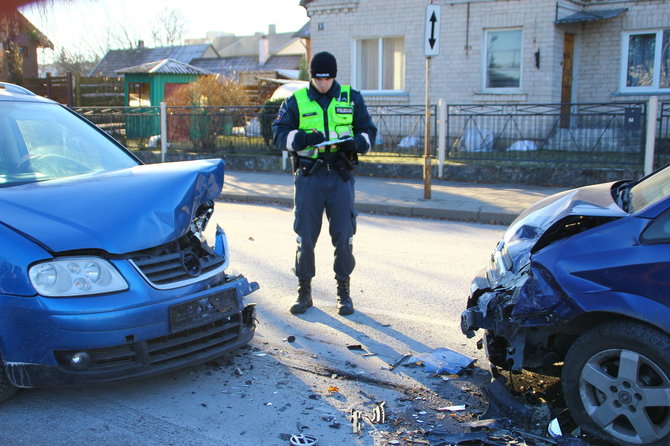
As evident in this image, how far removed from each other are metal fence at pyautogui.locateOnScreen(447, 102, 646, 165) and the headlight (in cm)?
1085

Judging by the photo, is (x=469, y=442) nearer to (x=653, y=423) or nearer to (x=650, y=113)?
(x=653, y=423)

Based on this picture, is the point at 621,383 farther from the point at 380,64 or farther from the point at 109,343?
the point at 380,64

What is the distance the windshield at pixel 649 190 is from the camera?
11.4ft

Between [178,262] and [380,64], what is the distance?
16.6 metres

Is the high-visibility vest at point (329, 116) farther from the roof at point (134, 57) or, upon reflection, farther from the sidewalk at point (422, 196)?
the roof at point (134, 57)

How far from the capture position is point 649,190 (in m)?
3.74

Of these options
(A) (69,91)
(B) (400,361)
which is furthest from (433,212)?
(A) (69,91)

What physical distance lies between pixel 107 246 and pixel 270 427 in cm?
130

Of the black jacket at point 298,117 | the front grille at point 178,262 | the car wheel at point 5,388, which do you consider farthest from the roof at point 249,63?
the car wheel at point 5,388

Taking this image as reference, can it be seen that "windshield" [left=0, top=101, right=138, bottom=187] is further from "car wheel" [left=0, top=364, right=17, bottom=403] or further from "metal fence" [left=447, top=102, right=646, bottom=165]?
"metal fence" [left=447, top=102, right=646, bottom=165]

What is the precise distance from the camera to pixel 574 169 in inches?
489

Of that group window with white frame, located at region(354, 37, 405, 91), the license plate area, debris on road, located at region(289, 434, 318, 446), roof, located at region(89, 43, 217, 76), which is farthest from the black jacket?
roof, located at region(89, 43, 217, 76)

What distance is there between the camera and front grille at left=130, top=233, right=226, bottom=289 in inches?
147

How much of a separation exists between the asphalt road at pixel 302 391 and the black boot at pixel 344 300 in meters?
0.07
